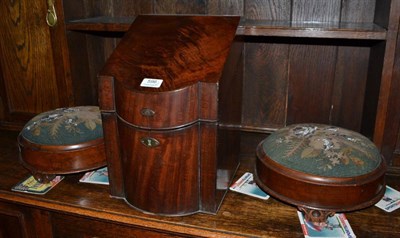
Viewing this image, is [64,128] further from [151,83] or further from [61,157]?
[151,83]

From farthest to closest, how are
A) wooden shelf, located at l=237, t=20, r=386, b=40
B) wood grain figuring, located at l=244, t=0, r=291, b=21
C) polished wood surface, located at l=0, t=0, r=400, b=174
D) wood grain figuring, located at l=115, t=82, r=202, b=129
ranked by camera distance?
wood grain figuring, located at l=244, t=0, r=291, b=21, polished wood surface, located at l=0, t=0, r=400, b=174, wooden shelf, located at l=237, t=20, r=386, b=40, wood grain figuring, located at l=115, t=82, r=202, b=129

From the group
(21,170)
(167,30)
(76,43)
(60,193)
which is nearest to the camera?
(167,30)

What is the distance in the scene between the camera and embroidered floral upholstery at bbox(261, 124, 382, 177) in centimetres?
104

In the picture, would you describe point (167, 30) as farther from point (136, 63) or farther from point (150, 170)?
point (150, 170)

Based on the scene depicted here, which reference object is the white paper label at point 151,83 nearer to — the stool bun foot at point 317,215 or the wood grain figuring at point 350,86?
the stool bun foot at point 317,215

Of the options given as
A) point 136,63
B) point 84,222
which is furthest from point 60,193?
point 136,63

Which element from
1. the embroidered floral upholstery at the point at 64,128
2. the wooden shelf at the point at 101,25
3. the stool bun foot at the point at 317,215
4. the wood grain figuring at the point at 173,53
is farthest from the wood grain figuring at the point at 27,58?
the stool bun foot at the point at 317,215

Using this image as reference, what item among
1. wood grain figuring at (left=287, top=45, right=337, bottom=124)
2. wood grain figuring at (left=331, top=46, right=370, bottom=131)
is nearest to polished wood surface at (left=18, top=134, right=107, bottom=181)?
wood grain figuring at (left=287, top=45, right=337, bottom=124)

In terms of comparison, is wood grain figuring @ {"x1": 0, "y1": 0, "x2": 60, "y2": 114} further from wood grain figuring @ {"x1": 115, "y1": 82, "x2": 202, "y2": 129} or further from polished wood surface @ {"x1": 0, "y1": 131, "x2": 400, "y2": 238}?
wood grain figuring @ {"x1": 115, "y1": 82, "x2": 202, "y2": 129}

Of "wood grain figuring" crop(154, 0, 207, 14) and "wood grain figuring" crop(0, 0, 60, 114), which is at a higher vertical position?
"wood grain figuring" crop(154, 0, 207, 14)

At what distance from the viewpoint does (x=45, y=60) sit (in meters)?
1.63

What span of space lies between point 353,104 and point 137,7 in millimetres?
967

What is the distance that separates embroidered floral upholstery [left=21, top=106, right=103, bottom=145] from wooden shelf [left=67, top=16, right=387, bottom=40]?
1.12 feet

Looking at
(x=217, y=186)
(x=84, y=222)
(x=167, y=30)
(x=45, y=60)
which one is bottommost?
(x=84, y=222)
